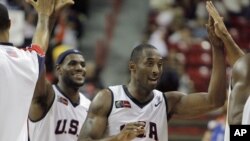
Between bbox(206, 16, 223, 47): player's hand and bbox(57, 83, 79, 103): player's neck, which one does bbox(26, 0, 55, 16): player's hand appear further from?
bbox(57, 83, 79, 103): player's neck

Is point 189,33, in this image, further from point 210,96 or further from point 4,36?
point 4,36

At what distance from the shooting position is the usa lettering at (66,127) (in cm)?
725

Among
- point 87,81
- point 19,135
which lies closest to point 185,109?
point 19,135

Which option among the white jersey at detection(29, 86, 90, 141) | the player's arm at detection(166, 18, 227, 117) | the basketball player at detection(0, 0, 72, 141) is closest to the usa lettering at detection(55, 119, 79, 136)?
the white jersey at detection(29, 86, 90, 141)

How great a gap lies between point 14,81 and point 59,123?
2.02 meters

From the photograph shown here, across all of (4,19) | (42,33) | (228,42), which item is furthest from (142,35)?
(4,19)

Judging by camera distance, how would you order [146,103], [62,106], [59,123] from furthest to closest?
[62,106] → [59,123] → [146,103]

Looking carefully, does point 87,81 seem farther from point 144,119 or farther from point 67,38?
point 144,119

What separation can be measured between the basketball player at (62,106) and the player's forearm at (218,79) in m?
1.53

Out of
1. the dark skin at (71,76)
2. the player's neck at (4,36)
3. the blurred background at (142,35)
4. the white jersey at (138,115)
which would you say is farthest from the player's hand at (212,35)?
the blurred background at (142,35)

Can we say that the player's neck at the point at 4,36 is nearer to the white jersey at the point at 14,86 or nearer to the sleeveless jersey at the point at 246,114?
the white jersey at the point at 14,86

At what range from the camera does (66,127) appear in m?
7.30

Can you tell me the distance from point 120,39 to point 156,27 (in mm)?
1137

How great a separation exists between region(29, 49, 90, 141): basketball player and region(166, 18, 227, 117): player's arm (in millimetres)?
1104
